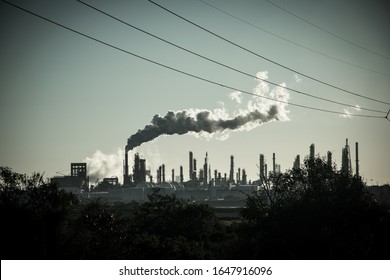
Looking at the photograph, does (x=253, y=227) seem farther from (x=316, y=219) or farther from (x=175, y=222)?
(x=175, y=222)

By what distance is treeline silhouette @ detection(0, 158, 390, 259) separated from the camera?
114 ft

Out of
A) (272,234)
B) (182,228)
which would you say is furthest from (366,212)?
(182,228)

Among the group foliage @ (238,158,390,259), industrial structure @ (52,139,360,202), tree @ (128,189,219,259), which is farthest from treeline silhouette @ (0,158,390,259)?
industrial structure @ (52,139,360,202)

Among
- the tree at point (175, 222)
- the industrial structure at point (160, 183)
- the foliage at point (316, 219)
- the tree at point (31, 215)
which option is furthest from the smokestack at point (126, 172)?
the foliage at point (316, 219)

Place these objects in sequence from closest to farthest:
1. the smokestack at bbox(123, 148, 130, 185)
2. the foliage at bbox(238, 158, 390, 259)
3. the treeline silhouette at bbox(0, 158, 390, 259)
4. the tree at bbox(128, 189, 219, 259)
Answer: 1. the foliage at bbox(238, 158, 390, 259)
2. the treeline silhouette at bbox(0, 158, 390, 259)
3. the tree at bbox(128, 189, 219, 259)
4. the smokestack at bbox(123, 148, 130, 185)

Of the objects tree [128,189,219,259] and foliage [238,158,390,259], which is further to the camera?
tree [128,189,219,259]

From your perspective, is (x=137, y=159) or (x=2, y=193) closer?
(x=2, y=193)

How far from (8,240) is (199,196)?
417ft

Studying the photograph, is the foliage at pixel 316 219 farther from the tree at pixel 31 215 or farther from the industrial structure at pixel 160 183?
the industrial structure at pixel 160 183

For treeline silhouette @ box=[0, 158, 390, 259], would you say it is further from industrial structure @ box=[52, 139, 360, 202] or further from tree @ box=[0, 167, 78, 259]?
industrial structure @ box=[52, 139, 360, 202]

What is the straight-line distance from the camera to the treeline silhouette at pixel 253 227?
34.8 m

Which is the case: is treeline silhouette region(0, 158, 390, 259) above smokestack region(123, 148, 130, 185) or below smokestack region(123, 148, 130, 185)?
below
